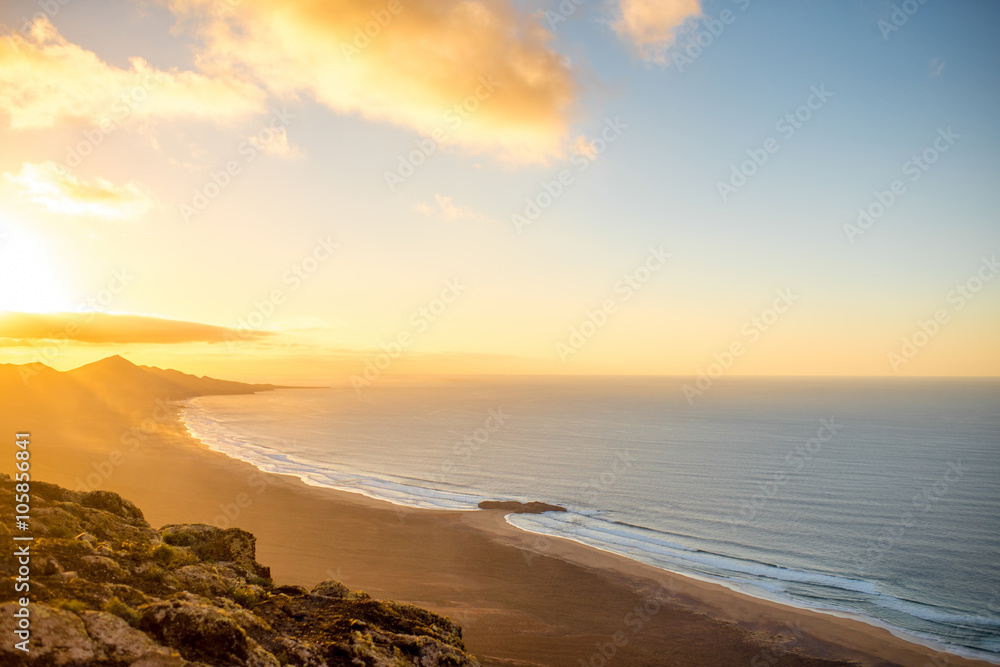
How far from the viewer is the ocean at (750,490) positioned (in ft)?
93.3

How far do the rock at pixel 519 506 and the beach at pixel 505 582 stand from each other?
2082 millimetres

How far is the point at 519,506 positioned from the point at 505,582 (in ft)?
55.5

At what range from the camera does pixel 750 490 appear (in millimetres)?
50469

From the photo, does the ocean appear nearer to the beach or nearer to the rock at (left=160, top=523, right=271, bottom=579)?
the beach

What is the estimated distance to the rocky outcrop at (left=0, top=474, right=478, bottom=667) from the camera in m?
7.12

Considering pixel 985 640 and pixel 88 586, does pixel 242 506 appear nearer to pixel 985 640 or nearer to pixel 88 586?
pixel 88 586

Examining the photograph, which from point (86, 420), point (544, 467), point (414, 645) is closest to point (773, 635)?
point (414, 645)

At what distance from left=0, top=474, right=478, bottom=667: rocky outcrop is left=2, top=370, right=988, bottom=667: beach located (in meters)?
9.50

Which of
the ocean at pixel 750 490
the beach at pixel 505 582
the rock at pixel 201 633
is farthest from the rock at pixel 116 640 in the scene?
the ocean at pixel 750 490

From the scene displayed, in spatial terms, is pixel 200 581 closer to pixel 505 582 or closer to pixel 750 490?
pixel 505 582

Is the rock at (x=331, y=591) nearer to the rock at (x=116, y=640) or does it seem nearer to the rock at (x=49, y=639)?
the rock at (x=116, y=640)

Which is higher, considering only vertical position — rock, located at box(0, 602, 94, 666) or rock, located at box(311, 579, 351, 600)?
rock, located at box(0, 602, 94, 666)

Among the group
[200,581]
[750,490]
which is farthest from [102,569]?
[750,490]

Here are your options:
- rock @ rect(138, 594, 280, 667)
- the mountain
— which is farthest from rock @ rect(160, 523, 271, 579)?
the mountain
